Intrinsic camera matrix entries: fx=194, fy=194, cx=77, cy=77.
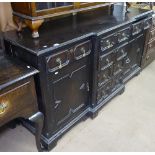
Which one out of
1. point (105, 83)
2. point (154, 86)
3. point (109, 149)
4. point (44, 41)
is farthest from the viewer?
point (154, 86)

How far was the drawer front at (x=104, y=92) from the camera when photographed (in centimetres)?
183

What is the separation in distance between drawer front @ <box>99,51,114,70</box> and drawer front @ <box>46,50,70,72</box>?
1.38 ft

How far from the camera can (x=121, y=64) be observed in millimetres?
2021

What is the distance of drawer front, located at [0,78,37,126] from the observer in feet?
3.41

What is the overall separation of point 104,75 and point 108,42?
0.32 m

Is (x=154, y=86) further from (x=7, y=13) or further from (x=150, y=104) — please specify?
(x=7, y=13)

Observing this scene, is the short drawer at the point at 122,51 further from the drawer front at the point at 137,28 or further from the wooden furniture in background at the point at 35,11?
the wooden furniture in background at the point at 35,11

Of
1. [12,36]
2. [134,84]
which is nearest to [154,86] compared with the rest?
[134,84]

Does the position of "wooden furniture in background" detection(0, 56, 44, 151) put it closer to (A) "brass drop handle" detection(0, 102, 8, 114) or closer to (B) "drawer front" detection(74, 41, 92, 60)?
(A) "brass drop handle" detection(0, 102, 8, 114)

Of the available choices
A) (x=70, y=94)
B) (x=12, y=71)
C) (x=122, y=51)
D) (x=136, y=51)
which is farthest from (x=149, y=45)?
(x=12, y=71)

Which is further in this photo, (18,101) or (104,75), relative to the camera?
(104,75)

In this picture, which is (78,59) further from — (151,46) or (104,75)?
(151,46)

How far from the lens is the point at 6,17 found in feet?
4.57

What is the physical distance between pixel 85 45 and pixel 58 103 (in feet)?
1.56
